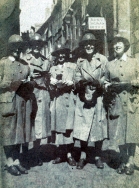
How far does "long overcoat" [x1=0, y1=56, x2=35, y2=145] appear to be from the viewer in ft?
12.8

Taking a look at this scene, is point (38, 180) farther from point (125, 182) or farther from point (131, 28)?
point (131, 28)

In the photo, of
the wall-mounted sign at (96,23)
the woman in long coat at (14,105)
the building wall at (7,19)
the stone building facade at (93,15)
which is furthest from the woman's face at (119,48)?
the building wall at (7,19)

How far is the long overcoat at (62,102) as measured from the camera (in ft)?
14.2

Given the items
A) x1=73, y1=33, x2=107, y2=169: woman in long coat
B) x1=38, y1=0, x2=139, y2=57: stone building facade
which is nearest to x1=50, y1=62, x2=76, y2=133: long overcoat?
x1=73, y1=33, x2=107, y2=169: woman in long coat

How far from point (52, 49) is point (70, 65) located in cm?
35

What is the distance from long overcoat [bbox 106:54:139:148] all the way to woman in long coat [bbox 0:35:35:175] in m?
1.12

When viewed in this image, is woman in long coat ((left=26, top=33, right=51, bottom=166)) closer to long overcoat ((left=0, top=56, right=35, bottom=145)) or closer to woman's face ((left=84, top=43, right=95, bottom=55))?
long overcoat ((left=0, top=56, right=35, bottom=145))

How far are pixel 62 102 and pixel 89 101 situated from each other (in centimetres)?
42

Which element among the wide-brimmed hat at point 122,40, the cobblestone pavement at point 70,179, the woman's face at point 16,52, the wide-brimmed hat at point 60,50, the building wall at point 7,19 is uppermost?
the building wall at point 7,19

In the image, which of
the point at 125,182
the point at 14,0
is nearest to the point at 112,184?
the point at 125,182

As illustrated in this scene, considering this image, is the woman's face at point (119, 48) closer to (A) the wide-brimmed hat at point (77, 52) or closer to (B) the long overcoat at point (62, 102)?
(A) the wide-brimmed hat at point (77, 52)

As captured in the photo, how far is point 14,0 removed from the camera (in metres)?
3.95

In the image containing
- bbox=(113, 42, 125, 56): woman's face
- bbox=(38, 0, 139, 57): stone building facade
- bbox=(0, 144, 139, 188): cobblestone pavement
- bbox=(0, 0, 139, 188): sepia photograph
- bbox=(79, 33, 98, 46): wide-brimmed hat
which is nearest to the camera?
bbox=(0, 144, 139, 188): cobblestone pavement

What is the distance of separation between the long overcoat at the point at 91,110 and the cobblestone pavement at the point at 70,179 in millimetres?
458
